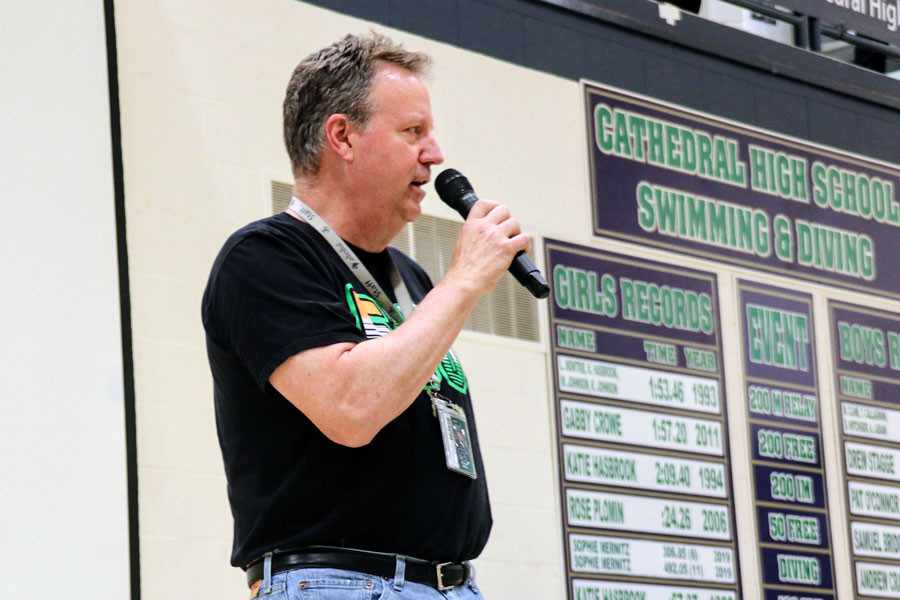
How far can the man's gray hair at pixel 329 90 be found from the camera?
2006 millimetres

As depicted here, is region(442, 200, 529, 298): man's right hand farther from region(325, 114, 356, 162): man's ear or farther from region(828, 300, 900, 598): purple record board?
region(828, 300, 900, 598): purple record board

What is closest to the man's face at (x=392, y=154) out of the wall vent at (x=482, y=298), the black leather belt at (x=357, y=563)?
the black leather belt at (x=357, y=563)

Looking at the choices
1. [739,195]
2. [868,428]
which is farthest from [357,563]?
[868,428]

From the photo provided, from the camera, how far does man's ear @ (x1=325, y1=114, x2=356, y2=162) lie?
1994 millimetres

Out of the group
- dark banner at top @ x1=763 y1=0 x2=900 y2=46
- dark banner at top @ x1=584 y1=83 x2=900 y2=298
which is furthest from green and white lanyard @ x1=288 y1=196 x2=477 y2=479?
dark banner at top @ x1=763 y1=0 x2=900 y2=46

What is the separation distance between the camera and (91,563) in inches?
115

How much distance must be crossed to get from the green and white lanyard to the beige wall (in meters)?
1.24

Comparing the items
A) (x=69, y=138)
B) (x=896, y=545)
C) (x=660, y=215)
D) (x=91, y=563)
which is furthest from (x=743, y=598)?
(x=69, y=138)

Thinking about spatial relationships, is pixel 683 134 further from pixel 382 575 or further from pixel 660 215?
pixel 382 575

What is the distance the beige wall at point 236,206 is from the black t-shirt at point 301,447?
4.20ft

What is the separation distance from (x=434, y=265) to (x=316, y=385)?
2.01m

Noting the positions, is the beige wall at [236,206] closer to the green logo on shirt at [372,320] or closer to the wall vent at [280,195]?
the wall vent at [280,195]

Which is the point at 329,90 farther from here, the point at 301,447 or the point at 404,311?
the point at 301,447

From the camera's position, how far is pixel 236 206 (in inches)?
132
